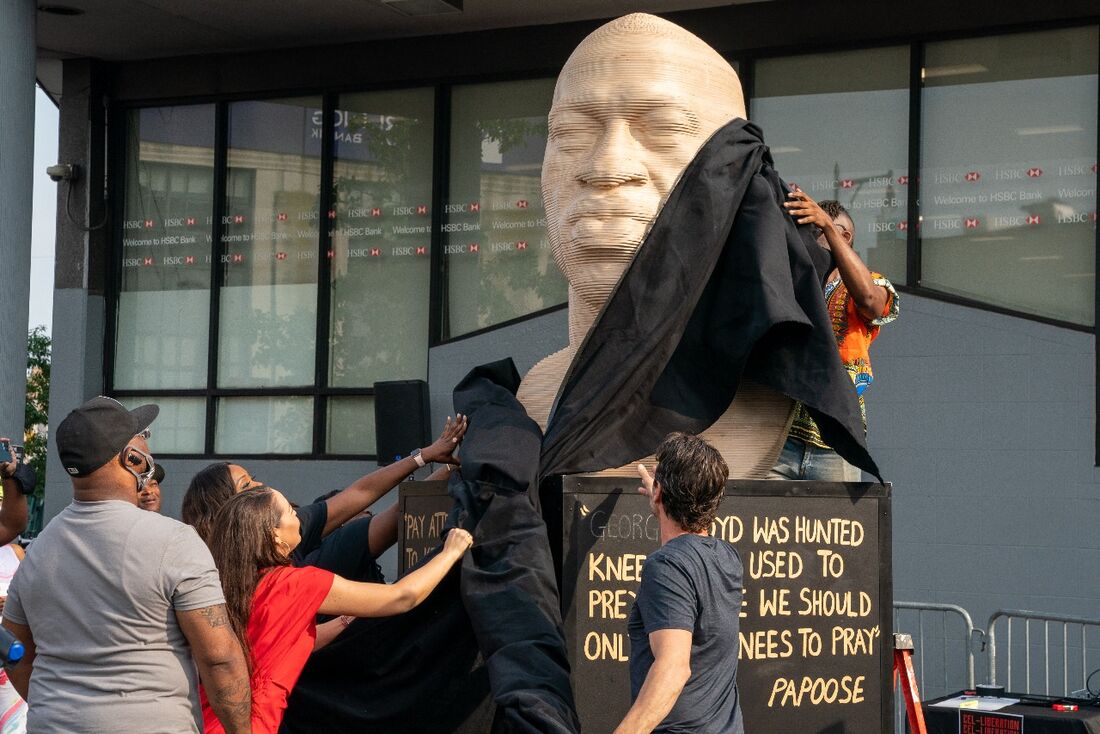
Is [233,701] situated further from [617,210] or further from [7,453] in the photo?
[7,453]

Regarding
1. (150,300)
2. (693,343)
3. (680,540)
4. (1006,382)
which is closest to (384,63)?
(150,300)

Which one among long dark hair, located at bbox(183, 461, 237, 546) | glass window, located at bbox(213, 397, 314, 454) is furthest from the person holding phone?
glass window, located at bbox(213, 397, 314, 454)

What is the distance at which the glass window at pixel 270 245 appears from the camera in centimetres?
1278

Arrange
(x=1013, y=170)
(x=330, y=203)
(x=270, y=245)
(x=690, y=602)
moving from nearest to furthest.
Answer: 1. (x=690, y=602)
2. (x=1013, y=170)
3. (x=330, y=203)
4. (x=270, y=245)

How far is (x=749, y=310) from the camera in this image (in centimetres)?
449

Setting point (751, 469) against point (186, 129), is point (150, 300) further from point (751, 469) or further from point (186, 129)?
point (751, 469)

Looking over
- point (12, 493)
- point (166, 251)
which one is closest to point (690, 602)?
point (12, 493)

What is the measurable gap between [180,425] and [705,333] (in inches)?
373

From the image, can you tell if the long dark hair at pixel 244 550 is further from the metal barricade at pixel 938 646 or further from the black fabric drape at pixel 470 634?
the metal barricade at pixel 938 646

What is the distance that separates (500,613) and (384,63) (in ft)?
29.8

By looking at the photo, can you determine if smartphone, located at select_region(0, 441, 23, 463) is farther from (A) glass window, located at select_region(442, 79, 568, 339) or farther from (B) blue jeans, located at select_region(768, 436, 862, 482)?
(A) glass window, located at select_region(442, 79, 568, 339)

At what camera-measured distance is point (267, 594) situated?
3.65 metres

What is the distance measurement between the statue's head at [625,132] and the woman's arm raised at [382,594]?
1226mm

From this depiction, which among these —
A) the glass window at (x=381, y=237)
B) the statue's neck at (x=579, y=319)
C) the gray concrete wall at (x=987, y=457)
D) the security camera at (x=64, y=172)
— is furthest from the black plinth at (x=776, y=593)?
the security camera at (x=64, y=172)
